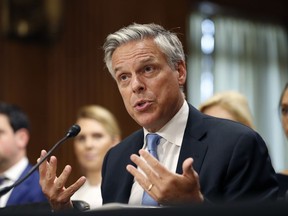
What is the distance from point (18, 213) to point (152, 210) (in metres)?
0.37

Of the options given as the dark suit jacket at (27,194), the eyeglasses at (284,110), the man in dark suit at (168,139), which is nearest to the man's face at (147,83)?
the man in dark suit at (168,139)

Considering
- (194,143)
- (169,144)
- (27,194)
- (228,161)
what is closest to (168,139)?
(169,144)

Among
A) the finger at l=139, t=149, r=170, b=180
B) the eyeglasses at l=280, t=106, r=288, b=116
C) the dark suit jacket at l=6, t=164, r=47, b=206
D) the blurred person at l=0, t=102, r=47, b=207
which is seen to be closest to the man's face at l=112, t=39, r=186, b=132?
the finger at l=139, t=149, r=170, b=180

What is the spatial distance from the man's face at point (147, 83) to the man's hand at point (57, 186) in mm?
389

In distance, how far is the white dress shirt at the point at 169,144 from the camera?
308 centimetres

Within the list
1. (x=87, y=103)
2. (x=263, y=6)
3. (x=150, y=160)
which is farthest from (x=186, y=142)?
(x=263, y=6)

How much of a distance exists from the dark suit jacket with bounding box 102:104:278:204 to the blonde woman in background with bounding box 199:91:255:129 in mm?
1391

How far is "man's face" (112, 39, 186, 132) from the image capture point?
3.06 meters

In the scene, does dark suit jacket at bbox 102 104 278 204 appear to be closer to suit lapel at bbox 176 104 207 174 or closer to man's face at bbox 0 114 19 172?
suit lapel at bbox 176 104 207 174

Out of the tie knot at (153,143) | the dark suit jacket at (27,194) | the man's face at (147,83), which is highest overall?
the man's face at (147,83)

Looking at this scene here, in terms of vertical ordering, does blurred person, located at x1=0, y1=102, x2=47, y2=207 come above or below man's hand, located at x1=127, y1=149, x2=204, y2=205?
below

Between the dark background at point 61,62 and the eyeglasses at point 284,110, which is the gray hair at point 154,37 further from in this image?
the dark background at point 61,62

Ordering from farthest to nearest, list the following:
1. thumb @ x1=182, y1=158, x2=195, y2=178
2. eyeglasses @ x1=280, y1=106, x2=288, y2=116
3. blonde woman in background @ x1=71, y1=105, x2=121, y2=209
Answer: blonde woman in background @ x1=71, y1=105, x2=121, y2=209
eyeglasses @ x1=280, y1=106, x2=288, y2=116
thumb @ x1=182, y1=158, x2=195, y2=178

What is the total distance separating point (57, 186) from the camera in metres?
3.01
